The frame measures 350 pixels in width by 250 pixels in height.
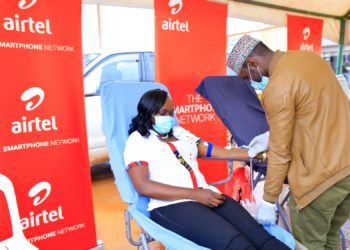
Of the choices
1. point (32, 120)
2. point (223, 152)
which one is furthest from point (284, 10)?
point (32, 120)

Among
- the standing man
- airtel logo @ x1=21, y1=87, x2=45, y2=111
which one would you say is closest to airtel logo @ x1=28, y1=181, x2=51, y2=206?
airtel logo @ x1=21, y1=87, x2=45, y2=111

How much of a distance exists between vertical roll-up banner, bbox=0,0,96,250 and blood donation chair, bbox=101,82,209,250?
0.73 feet

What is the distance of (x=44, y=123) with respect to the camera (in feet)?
6.01

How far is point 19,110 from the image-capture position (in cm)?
173

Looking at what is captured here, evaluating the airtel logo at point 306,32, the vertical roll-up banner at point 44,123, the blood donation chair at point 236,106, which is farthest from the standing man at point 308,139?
the airtel logo at point 306,32

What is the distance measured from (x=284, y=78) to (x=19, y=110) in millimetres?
1295

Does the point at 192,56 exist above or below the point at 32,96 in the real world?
above

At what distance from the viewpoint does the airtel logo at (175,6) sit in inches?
95.8

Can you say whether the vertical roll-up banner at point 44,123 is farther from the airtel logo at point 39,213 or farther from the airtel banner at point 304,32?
the airtel banner at point 304,32

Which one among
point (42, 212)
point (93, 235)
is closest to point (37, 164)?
point (42, 212)

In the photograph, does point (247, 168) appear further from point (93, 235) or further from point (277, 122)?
point (93, 235)

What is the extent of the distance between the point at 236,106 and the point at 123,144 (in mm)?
889

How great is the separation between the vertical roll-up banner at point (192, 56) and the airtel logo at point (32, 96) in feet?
2.99

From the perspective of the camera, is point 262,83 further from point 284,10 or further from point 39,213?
point 284,10
